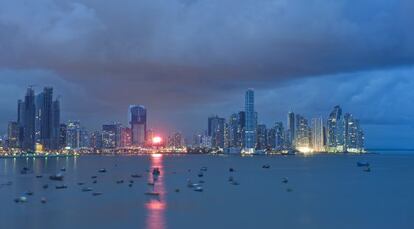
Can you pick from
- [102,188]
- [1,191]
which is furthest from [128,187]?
[1,191]

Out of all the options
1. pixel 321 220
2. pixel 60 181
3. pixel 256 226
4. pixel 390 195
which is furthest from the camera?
pixel 60 181

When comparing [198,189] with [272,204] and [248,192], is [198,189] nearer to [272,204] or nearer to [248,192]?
[248,192]

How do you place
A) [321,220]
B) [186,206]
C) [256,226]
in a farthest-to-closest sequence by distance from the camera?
[186,206], [321,220], [256,226]

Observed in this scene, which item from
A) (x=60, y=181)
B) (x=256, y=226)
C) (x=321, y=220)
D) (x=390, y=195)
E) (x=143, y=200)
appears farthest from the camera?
(x=60, y=181)

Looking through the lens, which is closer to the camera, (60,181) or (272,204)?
(272,204)

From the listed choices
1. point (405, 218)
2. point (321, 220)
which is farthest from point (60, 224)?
point (405, 218)

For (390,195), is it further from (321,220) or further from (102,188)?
(102,188)

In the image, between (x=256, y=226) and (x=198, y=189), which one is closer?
(x=256, y=226)

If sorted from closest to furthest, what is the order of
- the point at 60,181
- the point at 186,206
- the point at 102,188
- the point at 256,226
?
1. the point at 256,226
2. the point at 186,206
3. the point at 102,188
4. the point at 60,181

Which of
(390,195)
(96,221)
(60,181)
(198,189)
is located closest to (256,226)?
(96,221)
